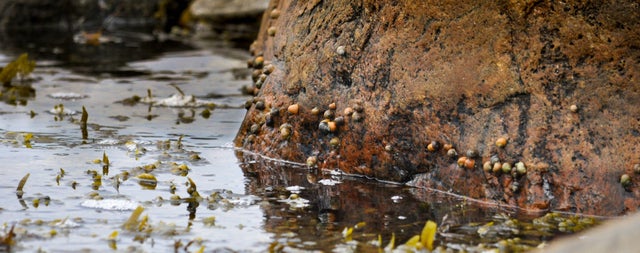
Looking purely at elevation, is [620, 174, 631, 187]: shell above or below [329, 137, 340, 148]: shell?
below

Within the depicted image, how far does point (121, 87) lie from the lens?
29.3 ft

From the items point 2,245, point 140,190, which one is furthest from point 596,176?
point 2,245

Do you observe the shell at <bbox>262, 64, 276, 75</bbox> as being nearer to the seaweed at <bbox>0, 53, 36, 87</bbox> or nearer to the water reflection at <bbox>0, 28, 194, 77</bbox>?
the seaweed at <bbox>0, 53, 36, 87</bbox>

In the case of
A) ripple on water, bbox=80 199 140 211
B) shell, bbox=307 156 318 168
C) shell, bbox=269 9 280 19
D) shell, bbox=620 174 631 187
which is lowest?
ripple on water, bbox=80 199 140 211

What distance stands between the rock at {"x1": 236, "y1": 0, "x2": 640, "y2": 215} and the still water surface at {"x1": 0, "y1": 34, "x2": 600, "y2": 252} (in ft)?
0.59

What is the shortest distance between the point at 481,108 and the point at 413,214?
779 millimetres

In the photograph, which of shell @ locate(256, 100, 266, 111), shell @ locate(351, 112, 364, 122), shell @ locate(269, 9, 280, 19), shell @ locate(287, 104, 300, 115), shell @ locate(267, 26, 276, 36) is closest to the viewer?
shell @ locate(351, 112, 364, 122)

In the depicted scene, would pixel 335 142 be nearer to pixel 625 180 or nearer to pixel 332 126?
pixel 332 126

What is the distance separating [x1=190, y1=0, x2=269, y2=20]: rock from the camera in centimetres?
1483

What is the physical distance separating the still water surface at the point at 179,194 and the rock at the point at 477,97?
179 mm

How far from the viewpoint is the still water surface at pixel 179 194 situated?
4.57 m

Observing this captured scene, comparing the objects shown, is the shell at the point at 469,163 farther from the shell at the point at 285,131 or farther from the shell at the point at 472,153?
the shell at the point at 285,131

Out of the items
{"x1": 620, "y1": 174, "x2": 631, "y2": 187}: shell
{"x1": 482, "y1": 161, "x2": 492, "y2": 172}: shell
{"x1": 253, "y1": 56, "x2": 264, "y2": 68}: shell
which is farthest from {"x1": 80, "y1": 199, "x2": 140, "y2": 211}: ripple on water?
{"x1": 253, "y1": 56, "x2": 264, "y2": 68}: shell

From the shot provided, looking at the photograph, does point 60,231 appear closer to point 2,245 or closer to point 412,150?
point 2,245
